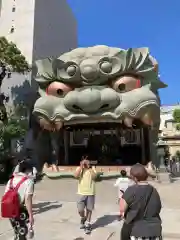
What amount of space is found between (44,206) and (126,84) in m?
8.80

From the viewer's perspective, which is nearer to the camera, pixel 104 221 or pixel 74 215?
pixel 104 221

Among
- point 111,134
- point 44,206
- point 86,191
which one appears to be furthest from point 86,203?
point 111,134

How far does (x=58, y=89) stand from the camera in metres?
16.4

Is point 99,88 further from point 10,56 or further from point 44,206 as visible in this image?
point 44,206

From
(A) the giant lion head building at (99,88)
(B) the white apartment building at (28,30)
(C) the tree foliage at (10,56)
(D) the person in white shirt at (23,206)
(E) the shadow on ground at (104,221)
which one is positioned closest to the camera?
(D) the person in white shirt at (23,206)

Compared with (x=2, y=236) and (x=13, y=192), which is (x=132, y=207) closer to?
(x=13, y=192)

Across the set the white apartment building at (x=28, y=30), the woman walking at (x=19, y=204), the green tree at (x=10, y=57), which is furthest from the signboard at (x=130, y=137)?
the woman walking at (x=19, y=204)

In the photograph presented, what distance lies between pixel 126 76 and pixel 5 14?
44.0ft

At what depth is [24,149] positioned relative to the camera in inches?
746

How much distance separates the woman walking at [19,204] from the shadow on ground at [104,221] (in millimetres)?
2817

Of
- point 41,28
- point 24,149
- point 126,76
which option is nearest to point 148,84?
point 126,76

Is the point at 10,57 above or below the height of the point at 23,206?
above

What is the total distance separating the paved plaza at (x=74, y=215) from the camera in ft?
19.7

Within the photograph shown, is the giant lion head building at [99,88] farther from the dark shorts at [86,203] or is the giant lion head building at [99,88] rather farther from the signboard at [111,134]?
the dark shorts at [86,203]
